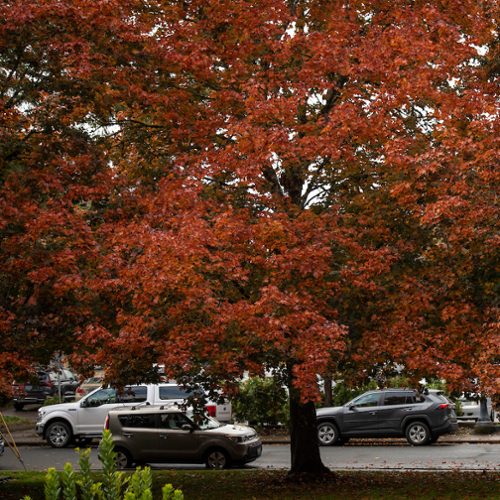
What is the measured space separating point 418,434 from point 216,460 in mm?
6684

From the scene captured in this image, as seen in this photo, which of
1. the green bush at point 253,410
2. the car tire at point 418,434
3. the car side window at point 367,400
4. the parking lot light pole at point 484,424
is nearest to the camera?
the car tire at point 418,434

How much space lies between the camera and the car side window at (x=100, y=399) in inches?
776

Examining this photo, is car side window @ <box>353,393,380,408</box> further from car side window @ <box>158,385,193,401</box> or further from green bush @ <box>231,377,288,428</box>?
car side window @ <box>158,385,193,401</box>

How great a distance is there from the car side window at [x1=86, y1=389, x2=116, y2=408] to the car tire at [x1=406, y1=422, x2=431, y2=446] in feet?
29.5

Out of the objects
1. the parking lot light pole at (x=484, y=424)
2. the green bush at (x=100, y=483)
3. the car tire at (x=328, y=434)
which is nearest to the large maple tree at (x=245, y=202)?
the green bush at (x=100, y=483)

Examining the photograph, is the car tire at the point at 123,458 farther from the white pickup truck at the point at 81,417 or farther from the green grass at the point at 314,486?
the white pickup truck at the point at 81,417

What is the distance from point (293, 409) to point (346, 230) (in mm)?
4343

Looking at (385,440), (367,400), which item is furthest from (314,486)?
(385,440)

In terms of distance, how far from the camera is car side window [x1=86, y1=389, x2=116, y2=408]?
19719 mm

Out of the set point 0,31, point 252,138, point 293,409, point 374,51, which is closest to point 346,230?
point 252,138

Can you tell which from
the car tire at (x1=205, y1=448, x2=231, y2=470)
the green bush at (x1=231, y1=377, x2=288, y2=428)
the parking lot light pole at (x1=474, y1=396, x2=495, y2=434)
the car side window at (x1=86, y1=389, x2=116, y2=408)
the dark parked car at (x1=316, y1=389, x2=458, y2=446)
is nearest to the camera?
the car tire at (x1=205, y1=448, x2=231, y2=470)

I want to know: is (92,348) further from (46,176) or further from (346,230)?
(346,230)

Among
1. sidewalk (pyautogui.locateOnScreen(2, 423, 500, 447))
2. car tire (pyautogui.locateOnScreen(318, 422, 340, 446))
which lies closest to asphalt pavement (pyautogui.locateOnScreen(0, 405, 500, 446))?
sidewalk (pyautogui.locateOnScreen(2, 423, 500, 447))

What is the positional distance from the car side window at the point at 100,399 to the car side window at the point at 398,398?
8.34 m
